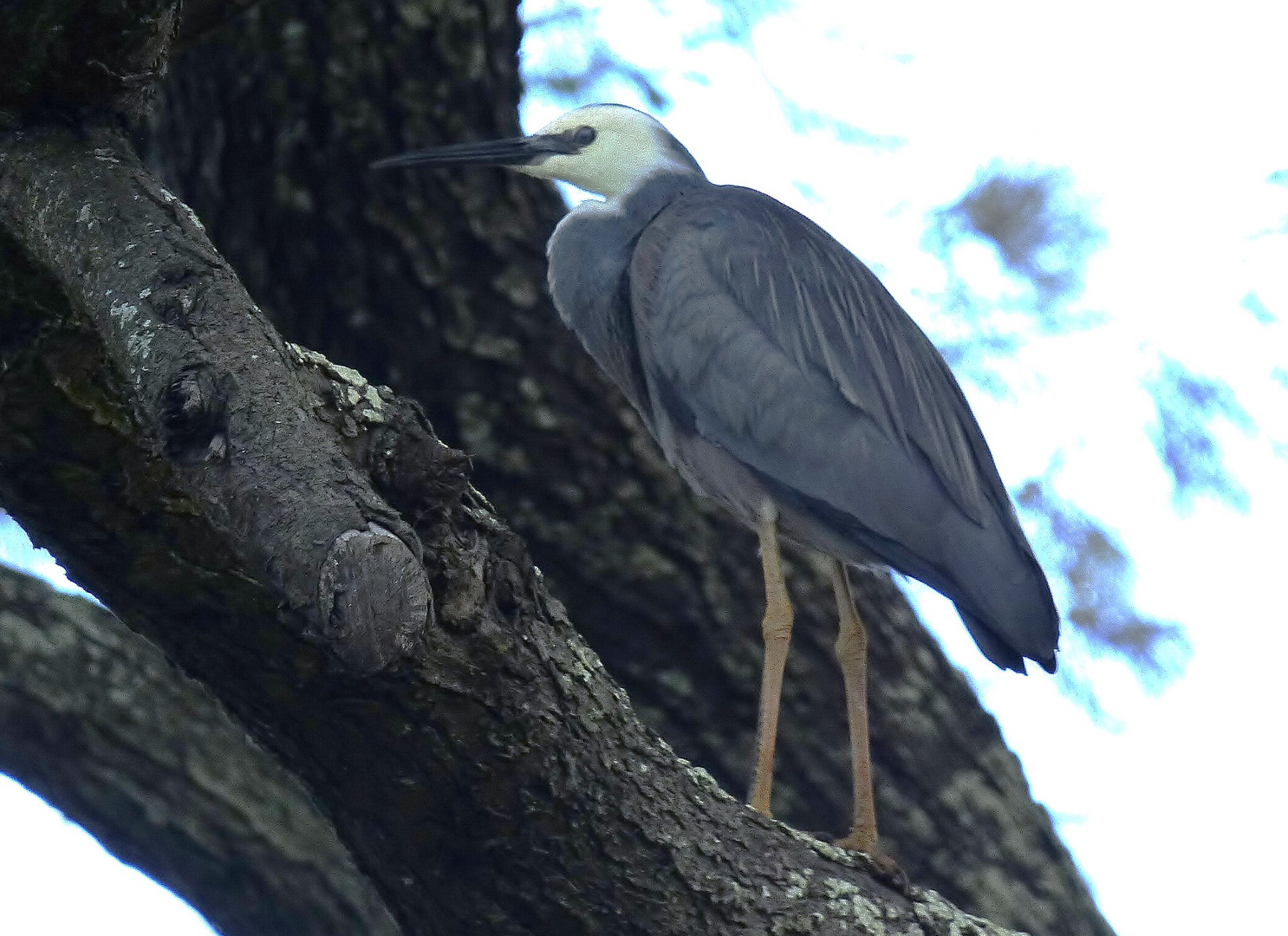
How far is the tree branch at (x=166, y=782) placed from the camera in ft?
7.95

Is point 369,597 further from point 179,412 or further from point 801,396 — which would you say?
point 801,396

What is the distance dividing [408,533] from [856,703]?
1191 mm

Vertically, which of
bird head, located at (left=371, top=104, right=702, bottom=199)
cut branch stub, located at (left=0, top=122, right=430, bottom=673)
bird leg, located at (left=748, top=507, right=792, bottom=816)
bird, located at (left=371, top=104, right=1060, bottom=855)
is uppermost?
bird head, located at (left=371, top=104, right=702, bottom=199)

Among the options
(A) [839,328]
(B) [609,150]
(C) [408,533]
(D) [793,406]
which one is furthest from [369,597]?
(B) [609,150]

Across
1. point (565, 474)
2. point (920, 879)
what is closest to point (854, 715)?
point (920, 879)

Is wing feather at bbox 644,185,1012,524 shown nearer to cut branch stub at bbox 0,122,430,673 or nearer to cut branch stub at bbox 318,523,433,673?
cut branch stub at bbox 0,122,430,673

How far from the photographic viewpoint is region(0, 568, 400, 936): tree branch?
7.95 ft

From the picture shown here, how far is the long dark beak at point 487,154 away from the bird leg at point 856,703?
0.82m

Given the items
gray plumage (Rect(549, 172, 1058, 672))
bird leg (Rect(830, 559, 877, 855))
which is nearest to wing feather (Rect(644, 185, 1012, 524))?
gray plumage (Rect(549, 172, 1058, 672))

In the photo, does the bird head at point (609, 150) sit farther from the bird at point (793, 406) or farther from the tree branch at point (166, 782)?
the tree branch at point (166, 782)

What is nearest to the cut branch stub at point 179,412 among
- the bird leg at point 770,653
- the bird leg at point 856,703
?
the bird leg at point 770,653

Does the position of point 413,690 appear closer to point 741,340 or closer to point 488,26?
point 741,340

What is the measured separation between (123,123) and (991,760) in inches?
60.5

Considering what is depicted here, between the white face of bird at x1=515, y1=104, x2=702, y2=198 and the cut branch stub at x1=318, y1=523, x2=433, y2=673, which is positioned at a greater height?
the white face of bird at x1=515, y1=104, x2=702, y2=198
